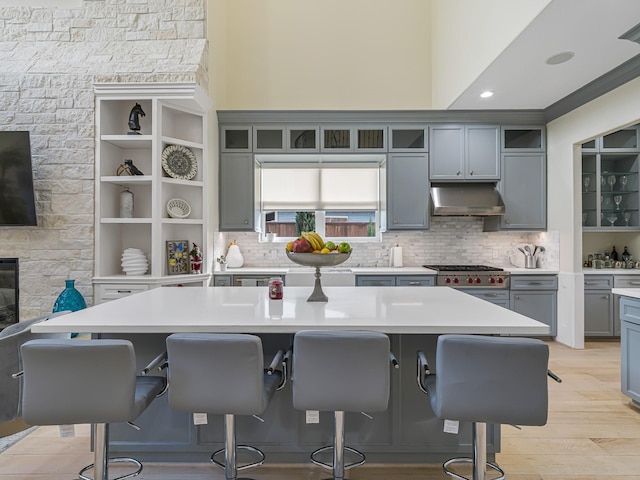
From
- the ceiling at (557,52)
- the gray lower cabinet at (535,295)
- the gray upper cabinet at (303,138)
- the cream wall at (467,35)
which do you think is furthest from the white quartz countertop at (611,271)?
the gray upper cabinet at (303,138)

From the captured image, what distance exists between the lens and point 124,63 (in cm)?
418

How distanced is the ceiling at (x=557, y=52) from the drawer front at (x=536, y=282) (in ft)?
6.83

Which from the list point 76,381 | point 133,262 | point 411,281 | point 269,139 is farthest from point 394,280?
point 76,381

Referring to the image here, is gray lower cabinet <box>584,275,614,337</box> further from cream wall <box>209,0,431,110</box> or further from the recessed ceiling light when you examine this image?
cream wall <box>209,0,431,110</box>

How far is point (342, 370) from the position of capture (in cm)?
162

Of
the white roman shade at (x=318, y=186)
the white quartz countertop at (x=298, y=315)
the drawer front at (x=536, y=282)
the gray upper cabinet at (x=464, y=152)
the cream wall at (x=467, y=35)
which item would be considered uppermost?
the cream wall at (x=467, y=35)

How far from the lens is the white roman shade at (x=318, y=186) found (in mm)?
5445

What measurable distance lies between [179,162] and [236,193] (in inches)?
34.4

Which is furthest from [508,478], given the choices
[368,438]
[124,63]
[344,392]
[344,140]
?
[124,63]

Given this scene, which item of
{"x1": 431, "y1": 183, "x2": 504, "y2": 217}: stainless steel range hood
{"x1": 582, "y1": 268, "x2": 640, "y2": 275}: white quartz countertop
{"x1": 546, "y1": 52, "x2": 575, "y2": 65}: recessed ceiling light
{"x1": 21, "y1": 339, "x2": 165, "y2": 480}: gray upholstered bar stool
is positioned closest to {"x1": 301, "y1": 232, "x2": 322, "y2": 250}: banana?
{"x1": 21, "y1": 339, "x2": 165, "y2": 480}: gray upholstered bar stool

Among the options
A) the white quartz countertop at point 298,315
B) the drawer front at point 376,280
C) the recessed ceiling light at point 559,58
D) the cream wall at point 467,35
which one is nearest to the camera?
the white quartz countertop at point 298,315

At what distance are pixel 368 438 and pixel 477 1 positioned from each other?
13.0 ft

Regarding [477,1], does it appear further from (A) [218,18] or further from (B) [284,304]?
(B) [284,304]

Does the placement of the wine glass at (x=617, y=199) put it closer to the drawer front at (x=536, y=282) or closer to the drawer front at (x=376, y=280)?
the drawer front at (x=536, y=282)
